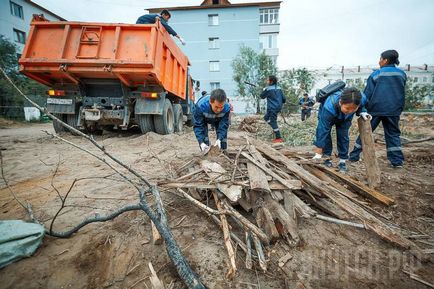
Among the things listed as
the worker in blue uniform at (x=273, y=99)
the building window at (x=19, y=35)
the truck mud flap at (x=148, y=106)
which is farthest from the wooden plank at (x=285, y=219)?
the building window at (x=19, y=35)

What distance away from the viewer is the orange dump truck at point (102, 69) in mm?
4953

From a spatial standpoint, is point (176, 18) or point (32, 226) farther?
point (176, 18)

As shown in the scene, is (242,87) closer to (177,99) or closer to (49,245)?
(177,99)

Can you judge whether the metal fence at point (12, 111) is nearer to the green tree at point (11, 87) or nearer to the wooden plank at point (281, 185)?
the green tree at point (11, 87)

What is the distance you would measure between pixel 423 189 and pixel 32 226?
14.8 feet

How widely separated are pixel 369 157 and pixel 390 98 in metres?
1.49

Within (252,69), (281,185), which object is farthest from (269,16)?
(281,185)

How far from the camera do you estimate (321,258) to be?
174 cm

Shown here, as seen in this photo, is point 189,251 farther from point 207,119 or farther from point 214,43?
point 214,43

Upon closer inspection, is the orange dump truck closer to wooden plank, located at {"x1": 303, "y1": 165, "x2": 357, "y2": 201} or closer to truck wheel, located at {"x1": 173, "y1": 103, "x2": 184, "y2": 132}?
truck wheel, located at {"x1": 173, "y1": 103, "x2": 184, "y2": 132}

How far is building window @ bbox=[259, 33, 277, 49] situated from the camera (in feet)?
88.9

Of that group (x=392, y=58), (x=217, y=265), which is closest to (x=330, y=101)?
(x=392, y=58)

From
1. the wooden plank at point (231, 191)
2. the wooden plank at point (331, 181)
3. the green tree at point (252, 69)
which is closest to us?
the wooden plank at point (231, 191)

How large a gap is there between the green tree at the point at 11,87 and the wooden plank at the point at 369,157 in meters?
18.4
